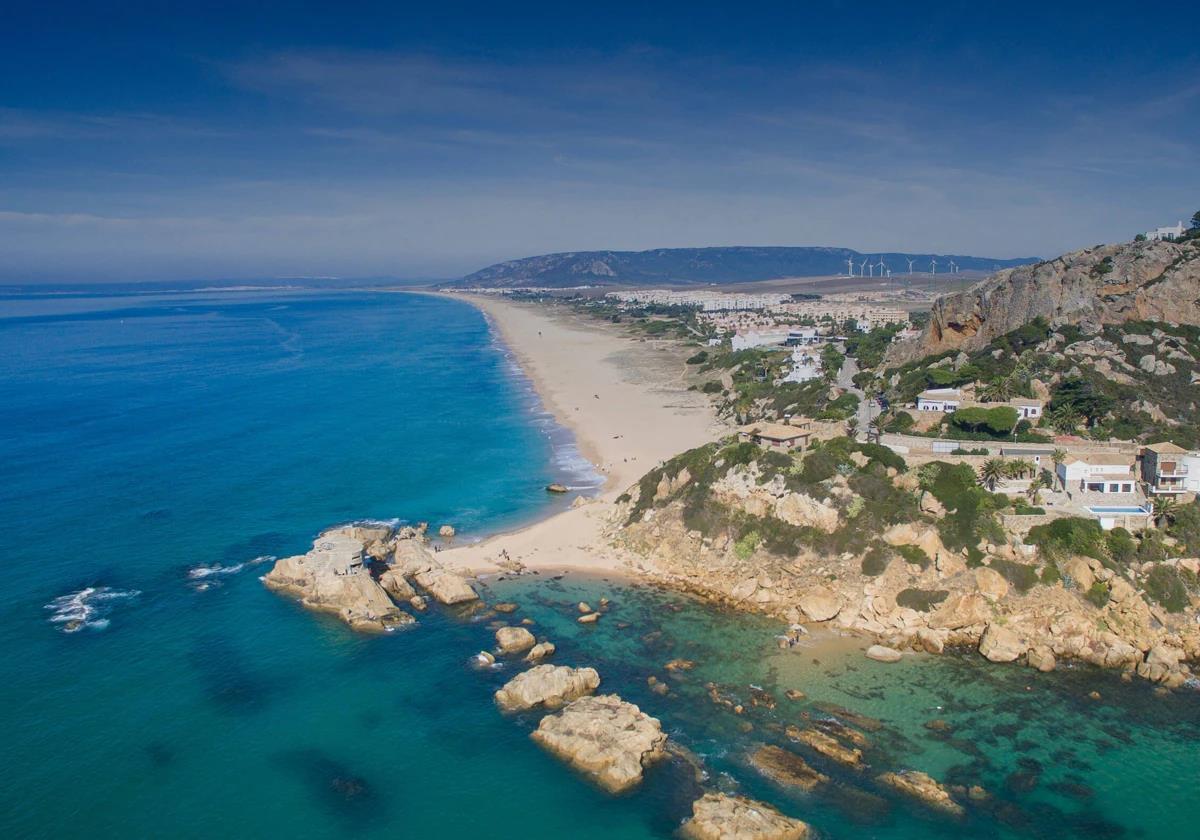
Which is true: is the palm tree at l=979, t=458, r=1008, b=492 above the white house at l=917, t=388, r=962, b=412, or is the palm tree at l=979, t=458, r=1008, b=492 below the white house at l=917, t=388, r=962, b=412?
below

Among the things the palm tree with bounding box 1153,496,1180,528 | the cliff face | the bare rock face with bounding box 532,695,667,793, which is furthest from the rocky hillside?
the cliff face

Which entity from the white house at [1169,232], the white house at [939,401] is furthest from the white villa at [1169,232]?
the white house at [939,401]

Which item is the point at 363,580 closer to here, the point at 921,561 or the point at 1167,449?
the point at 921,561

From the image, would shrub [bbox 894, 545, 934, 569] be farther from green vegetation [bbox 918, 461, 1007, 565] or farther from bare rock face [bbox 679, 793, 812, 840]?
bare rock face [bbox 679, 793, 812, 840]

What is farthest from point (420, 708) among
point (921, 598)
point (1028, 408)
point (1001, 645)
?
point (1028, 408)

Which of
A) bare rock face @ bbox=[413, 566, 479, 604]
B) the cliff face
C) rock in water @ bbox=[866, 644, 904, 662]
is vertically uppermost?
the cliff face

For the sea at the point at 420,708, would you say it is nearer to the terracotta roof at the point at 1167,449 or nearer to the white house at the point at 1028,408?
the terracotta roof at the point at 1167,449

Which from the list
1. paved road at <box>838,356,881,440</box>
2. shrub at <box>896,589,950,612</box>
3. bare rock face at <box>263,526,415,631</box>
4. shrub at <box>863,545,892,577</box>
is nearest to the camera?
shrub at <box>896,589,950,612</box>
